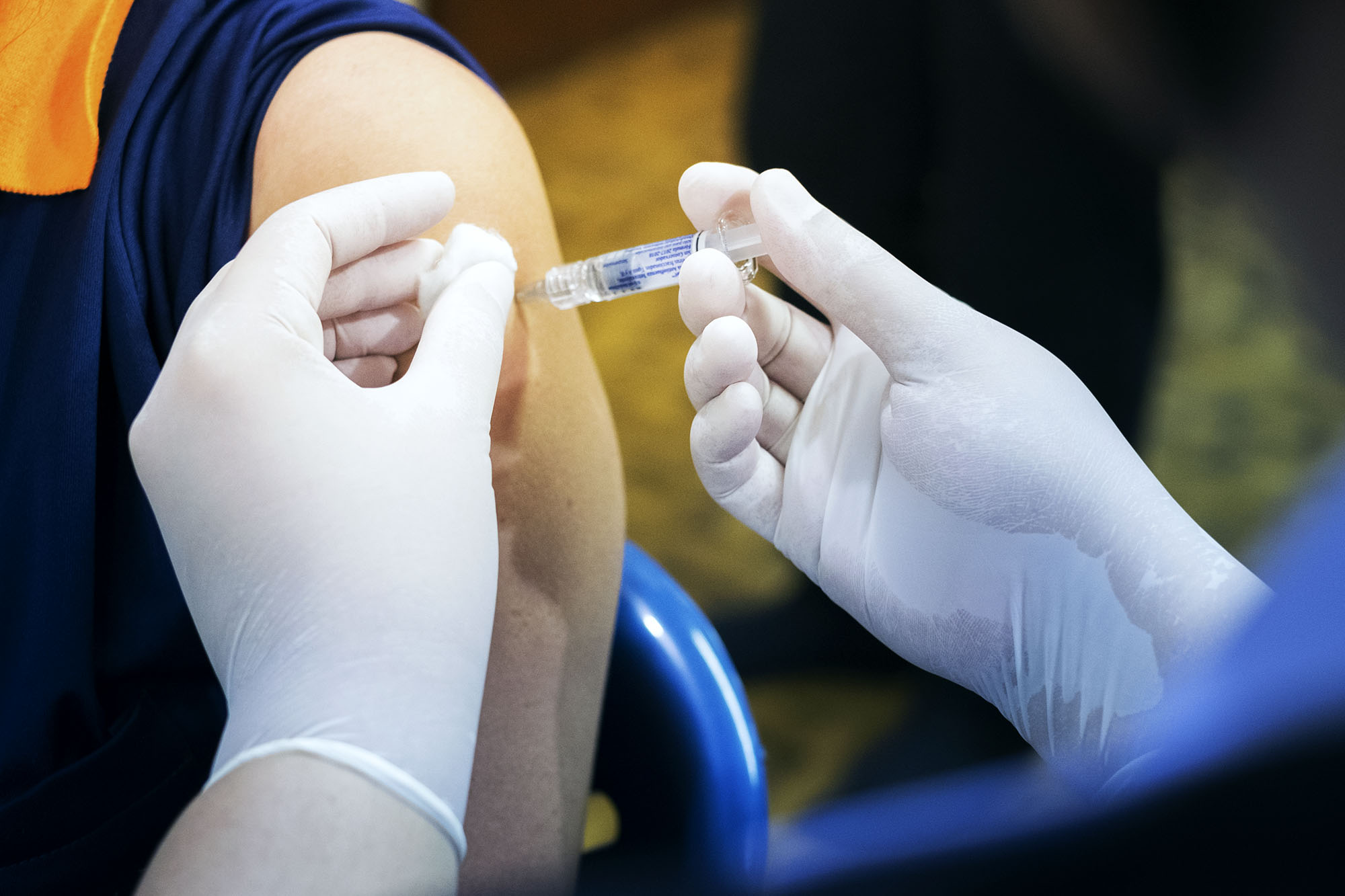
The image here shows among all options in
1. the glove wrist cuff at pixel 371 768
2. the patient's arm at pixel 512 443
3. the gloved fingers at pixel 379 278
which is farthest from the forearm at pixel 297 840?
the gloved fingers at pixel 379 278

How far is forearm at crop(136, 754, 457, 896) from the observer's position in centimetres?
51

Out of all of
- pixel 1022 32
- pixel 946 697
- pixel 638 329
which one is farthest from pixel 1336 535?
pixel 638 329

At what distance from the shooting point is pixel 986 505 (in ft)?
2.42

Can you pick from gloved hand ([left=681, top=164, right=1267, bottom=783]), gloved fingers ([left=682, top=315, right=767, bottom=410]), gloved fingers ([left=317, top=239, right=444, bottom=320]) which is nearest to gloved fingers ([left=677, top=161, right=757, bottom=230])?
gloved hand ([left=681, top=164, right=1267, bottom=783])

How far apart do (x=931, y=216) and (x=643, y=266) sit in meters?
0.76

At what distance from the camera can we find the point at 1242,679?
25cm

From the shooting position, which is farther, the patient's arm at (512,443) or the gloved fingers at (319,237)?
the patient's arm at (512,443)

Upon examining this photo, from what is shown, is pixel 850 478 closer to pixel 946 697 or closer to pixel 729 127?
pixel 946 697

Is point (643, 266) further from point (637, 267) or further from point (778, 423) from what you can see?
point (778, 423)

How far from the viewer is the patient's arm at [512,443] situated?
2.72 feet

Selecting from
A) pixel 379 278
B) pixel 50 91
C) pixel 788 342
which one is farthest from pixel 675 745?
pixel 50 91

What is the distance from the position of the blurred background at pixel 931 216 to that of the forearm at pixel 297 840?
2.02 feet

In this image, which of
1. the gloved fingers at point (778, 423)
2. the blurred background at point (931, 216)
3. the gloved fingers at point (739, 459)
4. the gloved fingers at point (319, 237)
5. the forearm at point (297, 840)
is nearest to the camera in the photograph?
the forearm at point (297, 840)

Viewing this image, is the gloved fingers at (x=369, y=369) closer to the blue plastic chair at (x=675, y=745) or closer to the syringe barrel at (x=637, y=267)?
the syringe barrel at (x=637, y=267)
